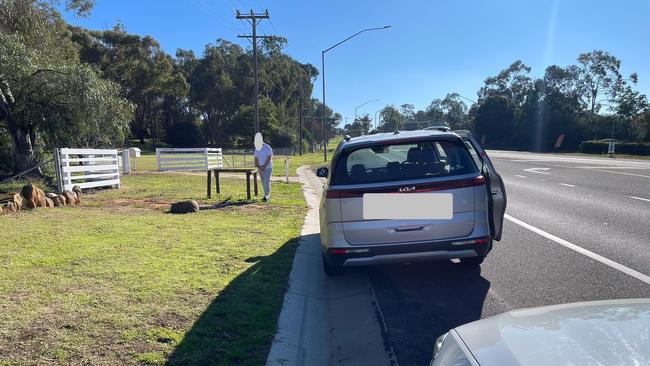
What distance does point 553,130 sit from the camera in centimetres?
7350

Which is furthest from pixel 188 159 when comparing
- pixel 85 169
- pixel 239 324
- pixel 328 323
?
pixel 239 324

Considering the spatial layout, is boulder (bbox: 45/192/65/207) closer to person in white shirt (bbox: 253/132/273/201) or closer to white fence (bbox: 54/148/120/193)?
white fence (bbox: 54/148/120/193)

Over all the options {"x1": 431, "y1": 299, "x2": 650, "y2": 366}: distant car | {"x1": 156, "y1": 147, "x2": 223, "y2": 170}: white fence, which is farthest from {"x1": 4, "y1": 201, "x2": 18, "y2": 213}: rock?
{"x1": 156, "y1": 147, "x2": 223, "y2": 170}: white fence

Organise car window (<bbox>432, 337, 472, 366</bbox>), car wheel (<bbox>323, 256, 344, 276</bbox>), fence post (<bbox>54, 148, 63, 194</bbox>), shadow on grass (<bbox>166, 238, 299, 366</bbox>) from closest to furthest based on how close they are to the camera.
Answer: car window (<bbox>432, 337, 472, 366</bbox>), shadow on grass (<bbox>166, 238, 299, 366</bbox>), car wheel (<bbox>323, 256, 344, 276</bbox>), fence post (<bbox>54, 148, 63, 194</bbox>)

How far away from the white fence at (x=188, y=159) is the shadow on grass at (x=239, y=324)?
20521 mm

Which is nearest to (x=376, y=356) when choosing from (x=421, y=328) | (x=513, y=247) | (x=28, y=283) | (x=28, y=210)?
(x=421, y=328)

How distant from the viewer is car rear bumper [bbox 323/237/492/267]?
5.07 meters

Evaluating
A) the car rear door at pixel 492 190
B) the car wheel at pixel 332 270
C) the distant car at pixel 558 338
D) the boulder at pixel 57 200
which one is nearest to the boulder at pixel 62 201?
the boulder at pixel 57 200

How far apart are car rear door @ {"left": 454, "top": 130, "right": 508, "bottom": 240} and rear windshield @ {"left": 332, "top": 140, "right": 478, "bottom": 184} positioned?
0.69 ft

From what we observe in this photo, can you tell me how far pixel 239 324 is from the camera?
13.9 feet

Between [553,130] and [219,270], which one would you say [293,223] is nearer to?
[219,270]

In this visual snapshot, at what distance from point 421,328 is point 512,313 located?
5.83 feet

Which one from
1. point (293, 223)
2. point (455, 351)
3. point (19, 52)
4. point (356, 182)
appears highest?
point (19, 52)

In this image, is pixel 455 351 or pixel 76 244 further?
pixel 76 244
